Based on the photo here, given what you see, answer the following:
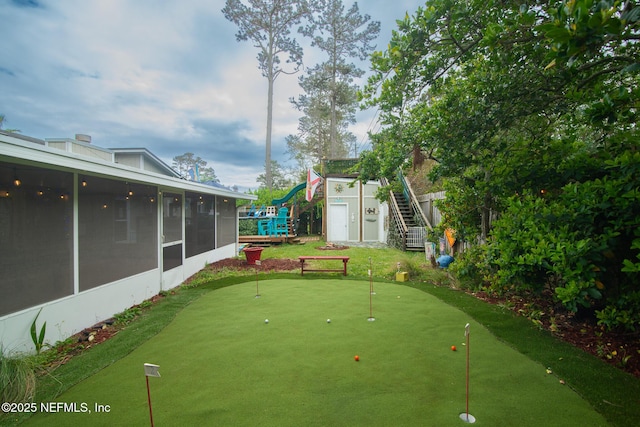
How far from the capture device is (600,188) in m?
2.85

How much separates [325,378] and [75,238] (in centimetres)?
395

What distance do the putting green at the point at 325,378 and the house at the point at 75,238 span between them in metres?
1.29

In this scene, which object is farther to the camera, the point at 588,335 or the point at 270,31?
the point at 270,31

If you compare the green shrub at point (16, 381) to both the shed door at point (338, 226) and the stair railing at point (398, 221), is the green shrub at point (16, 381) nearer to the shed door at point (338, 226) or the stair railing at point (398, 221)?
the stair railing at point (398, 221)

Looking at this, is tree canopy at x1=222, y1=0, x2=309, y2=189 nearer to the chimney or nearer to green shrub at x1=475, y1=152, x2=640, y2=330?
the chimney

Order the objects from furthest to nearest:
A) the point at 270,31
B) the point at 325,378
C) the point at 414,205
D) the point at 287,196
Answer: the point at 270,31
the point at 287,196
the point at 414,205
the point at 325,378

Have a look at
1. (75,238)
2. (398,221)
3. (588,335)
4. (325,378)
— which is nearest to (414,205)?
(398,221)

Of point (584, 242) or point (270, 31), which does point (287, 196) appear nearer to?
point (270, 31)

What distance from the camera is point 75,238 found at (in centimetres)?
407

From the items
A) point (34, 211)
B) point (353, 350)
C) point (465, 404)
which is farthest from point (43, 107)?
point (465, 404)

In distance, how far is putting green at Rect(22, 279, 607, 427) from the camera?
2.16 m

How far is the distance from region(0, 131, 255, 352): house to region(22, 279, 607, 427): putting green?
4.22 feet

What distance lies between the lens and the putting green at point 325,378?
2.16m

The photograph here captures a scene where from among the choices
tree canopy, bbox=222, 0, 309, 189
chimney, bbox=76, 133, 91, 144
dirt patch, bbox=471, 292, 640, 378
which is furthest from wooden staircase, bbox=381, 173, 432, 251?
chimney, bbox=76, 133, 91, 144
